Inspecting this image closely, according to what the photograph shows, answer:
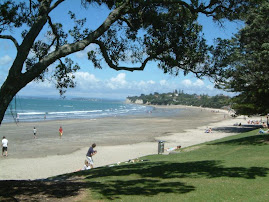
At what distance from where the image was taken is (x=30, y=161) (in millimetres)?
20562

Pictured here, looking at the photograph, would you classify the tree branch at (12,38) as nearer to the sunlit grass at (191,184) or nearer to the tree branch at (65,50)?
the tree branch at (65,50)

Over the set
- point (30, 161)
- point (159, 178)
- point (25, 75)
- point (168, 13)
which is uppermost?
point (168, 13)

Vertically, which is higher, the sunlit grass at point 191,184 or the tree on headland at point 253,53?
the tree on headland at point 253,53

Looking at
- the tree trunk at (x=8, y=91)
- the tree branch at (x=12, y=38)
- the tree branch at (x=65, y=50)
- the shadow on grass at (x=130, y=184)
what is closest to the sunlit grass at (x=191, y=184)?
the shadow on grass at (x=130, y=184)

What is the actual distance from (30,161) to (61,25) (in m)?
14.5

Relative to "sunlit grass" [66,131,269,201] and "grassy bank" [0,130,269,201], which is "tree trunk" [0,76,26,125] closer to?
"grassy bank" [0,130,269,201]

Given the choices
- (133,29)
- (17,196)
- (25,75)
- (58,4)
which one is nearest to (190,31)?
(133,29)

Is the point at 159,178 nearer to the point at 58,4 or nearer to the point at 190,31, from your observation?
the point at 190,31

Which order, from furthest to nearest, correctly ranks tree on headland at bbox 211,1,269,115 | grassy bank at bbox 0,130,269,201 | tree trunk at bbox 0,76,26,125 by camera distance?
tree on headland at bbox 211,1,269,115, grassy bank at bbox 0,130,269,201, tree trunk at bbox 0,76,26,125

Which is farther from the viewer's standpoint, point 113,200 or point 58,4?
point 58,4

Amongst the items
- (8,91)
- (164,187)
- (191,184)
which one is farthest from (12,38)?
(191,184)

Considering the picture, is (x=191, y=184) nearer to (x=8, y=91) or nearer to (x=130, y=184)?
(x=130, y=184)

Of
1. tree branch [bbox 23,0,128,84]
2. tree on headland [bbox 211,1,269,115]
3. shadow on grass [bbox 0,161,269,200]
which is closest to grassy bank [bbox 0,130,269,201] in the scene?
shadow on grass [bbox 0,161,269,200]

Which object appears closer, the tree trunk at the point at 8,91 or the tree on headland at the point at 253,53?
the tree trunk at the point at 8,91
